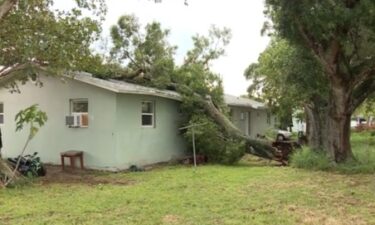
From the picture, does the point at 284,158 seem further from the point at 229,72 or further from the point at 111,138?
the point at 229,72

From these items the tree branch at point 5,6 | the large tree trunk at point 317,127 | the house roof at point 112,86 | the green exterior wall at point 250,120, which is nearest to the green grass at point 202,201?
the house roof at point 112,86

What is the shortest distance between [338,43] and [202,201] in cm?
680

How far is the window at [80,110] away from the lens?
53.6 feet

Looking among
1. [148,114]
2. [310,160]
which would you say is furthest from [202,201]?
[148,114]

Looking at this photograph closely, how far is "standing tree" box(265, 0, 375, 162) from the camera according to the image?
39.4 feet

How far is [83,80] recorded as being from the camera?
16031mm

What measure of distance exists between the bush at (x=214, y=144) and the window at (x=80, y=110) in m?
3.95

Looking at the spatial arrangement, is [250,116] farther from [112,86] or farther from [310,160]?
[112,86]

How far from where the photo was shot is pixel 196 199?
30.8 ft

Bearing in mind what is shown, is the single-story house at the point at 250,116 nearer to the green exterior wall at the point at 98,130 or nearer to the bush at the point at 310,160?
the green exterior wall at the point at 98,130

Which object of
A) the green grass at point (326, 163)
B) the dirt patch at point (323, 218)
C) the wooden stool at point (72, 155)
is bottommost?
the dirt patch at point (323, 218)

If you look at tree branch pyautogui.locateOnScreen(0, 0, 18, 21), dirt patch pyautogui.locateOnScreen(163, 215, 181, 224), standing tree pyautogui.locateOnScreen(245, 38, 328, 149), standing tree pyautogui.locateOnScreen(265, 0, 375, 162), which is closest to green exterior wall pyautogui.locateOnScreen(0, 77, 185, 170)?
standing tree pyautogui.locateOnScreen(245, 38, 328, 149)

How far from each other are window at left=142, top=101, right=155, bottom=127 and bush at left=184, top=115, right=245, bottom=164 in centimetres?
149

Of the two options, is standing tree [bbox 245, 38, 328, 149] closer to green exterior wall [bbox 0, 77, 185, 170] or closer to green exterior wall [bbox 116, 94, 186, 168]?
green exterior wall [bbox 116, 94, 186, 168]
